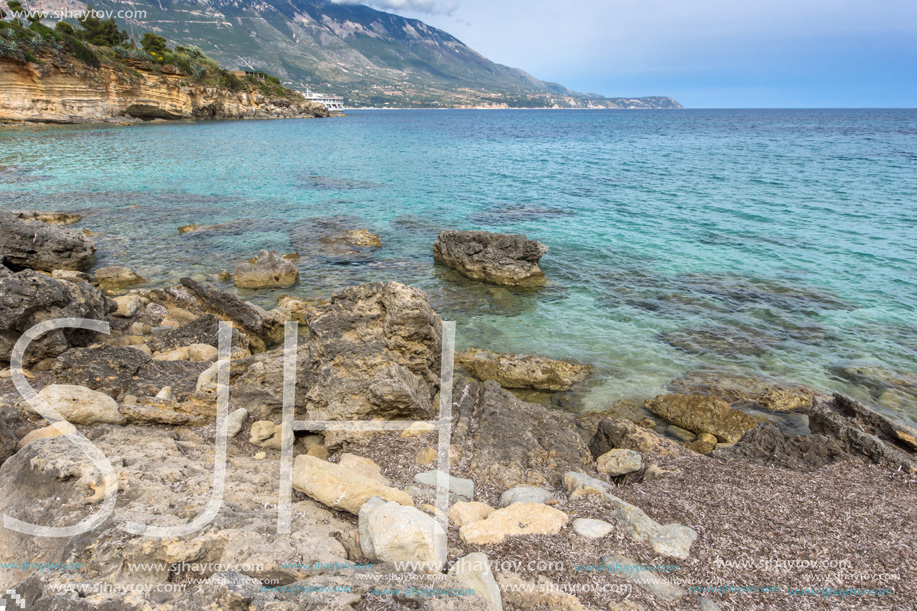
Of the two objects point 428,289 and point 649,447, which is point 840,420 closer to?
point 649,447

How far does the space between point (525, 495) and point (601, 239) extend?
1642cm

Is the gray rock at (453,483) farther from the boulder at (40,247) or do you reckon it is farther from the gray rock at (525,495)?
the boulder at (40,247)

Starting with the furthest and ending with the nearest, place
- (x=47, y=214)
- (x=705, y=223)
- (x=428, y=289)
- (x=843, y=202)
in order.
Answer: (x=843, y=202) < (x=705, y=223) < (x=47, y=214) < (x=428, y=289)

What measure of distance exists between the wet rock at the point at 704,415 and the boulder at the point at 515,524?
4.77 meters

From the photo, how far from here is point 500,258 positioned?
14.8m

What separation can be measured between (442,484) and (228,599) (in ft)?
8.65

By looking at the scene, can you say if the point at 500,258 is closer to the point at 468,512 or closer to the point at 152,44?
the point at 468,512

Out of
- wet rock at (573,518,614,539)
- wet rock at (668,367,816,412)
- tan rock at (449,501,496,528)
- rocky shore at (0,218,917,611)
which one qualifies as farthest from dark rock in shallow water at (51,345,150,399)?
wet rock at (668,367,816,412)

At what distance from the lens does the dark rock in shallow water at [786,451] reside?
19.4ft

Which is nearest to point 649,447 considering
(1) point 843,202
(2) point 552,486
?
(2) point 552,486

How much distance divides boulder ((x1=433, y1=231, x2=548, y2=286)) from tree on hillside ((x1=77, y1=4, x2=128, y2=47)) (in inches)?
3652

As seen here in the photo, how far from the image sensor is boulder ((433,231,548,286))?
14.7 m

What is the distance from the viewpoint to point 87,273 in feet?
47.5

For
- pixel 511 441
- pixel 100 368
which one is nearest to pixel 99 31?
pixel 100 368
